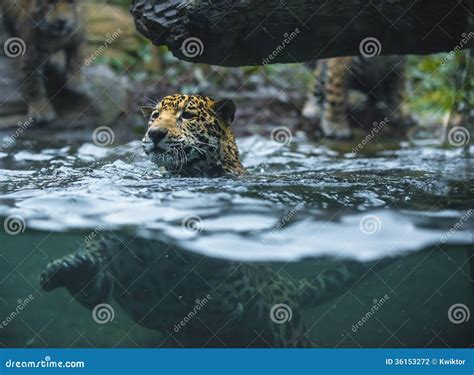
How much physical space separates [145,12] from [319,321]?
3298 millimetres

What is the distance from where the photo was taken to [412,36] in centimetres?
672

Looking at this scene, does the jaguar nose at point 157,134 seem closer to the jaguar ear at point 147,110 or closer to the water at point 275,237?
the water at point 275,237

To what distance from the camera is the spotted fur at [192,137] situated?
6656 mm

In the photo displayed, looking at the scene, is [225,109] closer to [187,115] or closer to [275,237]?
[187,115]

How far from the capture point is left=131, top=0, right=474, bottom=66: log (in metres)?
6.34

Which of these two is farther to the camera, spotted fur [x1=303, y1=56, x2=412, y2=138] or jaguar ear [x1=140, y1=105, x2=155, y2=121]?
spotted fur [x1=303, y1=56, x2=412, y2=138]

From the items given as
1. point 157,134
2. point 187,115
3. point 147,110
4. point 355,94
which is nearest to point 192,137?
point 187,115

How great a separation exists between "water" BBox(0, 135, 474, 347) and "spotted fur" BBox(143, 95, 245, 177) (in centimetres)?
20

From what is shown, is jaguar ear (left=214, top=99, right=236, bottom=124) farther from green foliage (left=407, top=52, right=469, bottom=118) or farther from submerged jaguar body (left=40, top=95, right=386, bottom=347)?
green foliage (left=407, top=52, right=469, bottom=118)

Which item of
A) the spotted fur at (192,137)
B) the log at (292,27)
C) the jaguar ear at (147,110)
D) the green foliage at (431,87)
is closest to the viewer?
the log at (292,27)

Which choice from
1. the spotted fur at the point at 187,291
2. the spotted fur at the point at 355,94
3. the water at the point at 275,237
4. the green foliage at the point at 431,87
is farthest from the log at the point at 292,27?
the green foliage at the point at 431,87

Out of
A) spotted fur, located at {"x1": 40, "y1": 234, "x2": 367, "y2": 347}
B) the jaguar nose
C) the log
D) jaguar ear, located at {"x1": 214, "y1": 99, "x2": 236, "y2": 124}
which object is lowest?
spotted fur, located at {"x1": 40, "y1": 234, "x2": 367, "y2": 347}

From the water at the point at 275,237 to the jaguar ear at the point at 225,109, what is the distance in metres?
0.67

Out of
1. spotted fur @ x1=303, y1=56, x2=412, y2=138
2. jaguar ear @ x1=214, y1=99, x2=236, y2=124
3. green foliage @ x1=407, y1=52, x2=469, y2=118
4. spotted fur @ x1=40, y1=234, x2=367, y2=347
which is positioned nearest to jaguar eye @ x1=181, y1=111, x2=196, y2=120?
jaguar ear @ x1=214, y1=99, x2=236, y2=124
